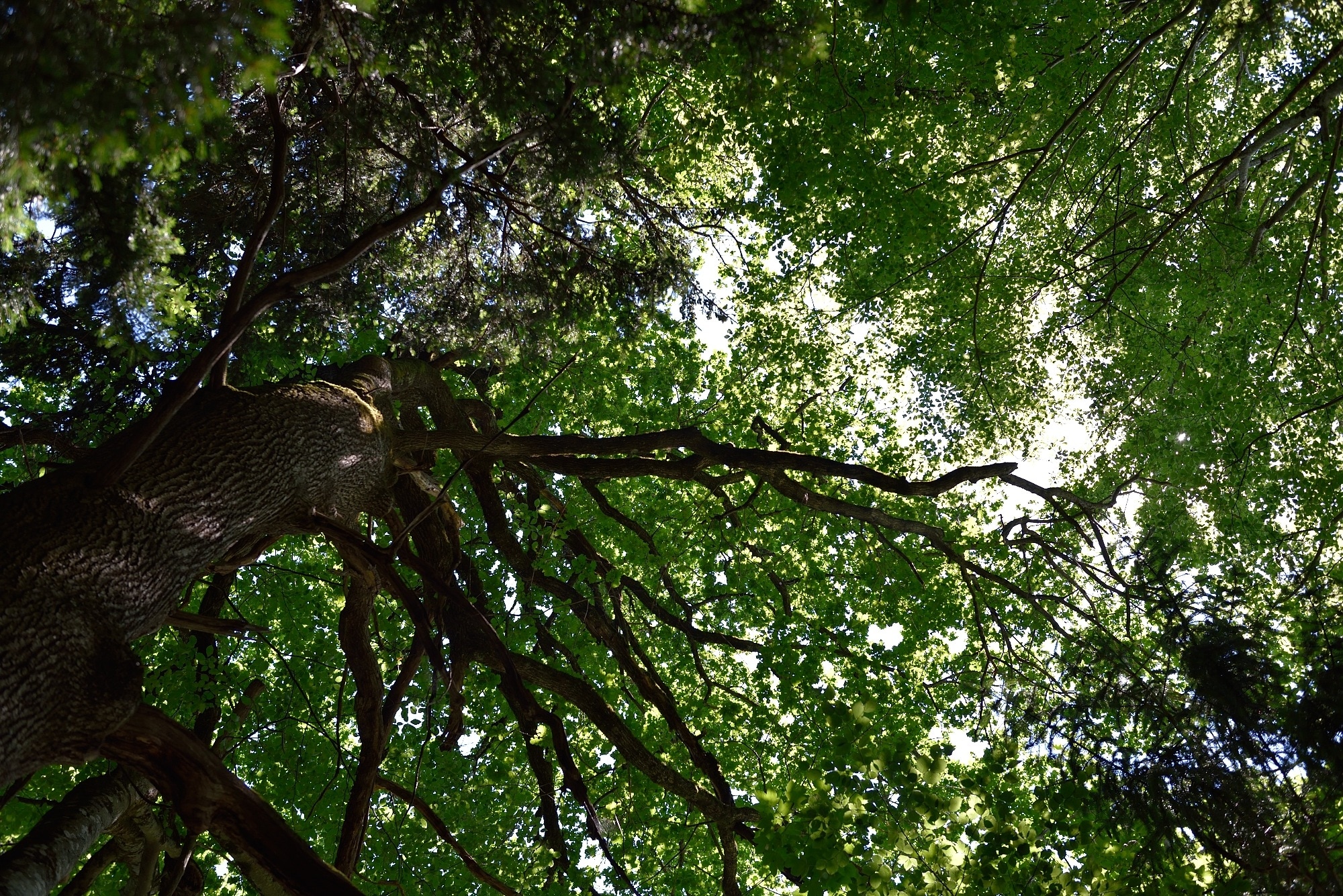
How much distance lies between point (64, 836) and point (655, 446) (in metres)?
3.70

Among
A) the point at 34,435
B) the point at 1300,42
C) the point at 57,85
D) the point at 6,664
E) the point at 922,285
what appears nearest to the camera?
the point at 57,85

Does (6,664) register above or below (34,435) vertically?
below

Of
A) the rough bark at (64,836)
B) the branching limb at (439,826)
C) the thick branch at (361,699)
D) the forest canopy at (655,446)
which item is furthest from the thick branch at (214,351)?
the branching limb at (439,826)

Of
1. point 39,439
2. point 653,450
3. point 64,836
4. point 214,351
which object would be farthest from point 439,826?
point 214,351

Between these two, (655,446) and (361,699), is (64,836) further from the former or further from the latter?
(655,446)

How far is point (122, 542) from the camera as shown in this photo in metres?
3.25

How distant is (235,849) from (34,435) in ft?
8.68

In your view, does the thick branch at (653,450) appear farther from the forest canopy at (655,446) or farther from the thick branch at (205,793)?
the thick branch at (205,793)

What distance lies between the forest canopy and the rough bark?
0.03 metres

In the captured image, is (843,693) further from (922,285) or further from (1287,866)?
(922,285)

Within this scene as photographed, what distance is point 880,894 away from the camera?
3939mm

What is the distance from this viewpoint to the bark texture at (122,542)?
2.80 meters

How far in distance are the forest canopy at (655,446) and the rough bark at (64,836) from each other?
31mm

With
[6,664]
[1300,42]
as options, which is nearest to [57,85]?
[6,664]
